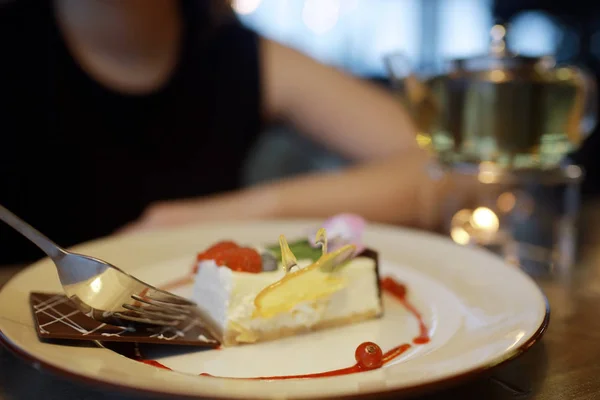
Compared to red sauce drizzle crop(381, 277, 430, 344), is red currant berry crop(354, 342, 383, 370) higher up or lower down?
lower down

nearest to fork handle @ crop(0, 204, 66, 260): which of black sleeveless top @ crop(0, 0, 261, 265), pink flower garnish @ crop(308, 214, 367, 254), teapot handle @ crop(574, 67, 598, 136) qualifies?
pink flower garnish @ crop(308, 214, 367, 254)

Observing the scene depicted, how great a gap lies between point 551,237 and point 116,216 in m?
1.11

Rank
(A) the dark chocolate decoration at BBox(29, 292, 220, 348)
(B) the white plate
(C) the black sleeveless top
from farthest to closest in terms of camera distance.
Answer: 1. (C) the black sleeveless top
2. (A) the dark chocolate decoration at BBox(29, 292, 220, 348)
3. (B) the white plate

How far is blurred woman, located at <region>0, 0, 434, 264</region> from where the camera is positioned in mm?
1383

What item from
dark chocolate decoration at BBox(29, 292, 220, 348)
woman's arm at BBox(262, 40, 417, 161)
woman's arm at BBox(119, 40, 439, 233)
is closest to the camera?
dark chocolate decoration at BBox(29, 292, 220, 348)

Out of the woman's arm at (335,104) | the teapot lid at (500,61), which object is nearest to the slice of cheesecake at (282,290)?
the teapot lid at (500,61)

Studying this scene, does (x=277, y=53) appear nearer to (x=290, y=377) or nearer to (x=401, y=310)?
(x=401, y=310)

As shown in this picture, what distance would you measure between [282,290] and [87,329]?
202mm

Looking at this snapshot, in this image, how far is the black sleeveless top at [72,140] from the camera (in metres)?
1.44

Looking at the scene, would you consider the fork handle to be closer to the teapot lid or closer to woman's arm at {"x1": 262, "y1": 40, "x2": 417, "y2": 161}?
the teapot lid

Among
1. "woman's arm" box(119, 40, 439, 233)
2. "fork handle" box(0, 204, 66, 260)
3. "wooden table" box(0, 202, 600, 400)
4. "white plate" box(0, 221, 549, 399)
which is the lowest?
"wooden table" box(0, 202, 600, 400)

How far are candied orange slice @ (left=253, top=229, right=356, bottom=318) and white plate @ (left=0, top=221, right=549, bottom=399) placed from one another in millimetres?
55

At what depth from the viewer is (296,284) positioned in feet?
1.93

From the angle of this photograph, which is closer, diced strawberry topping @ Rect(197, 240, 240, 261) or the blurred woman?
diced strawberry topping @ Rect(197, 240, 240, 261)
